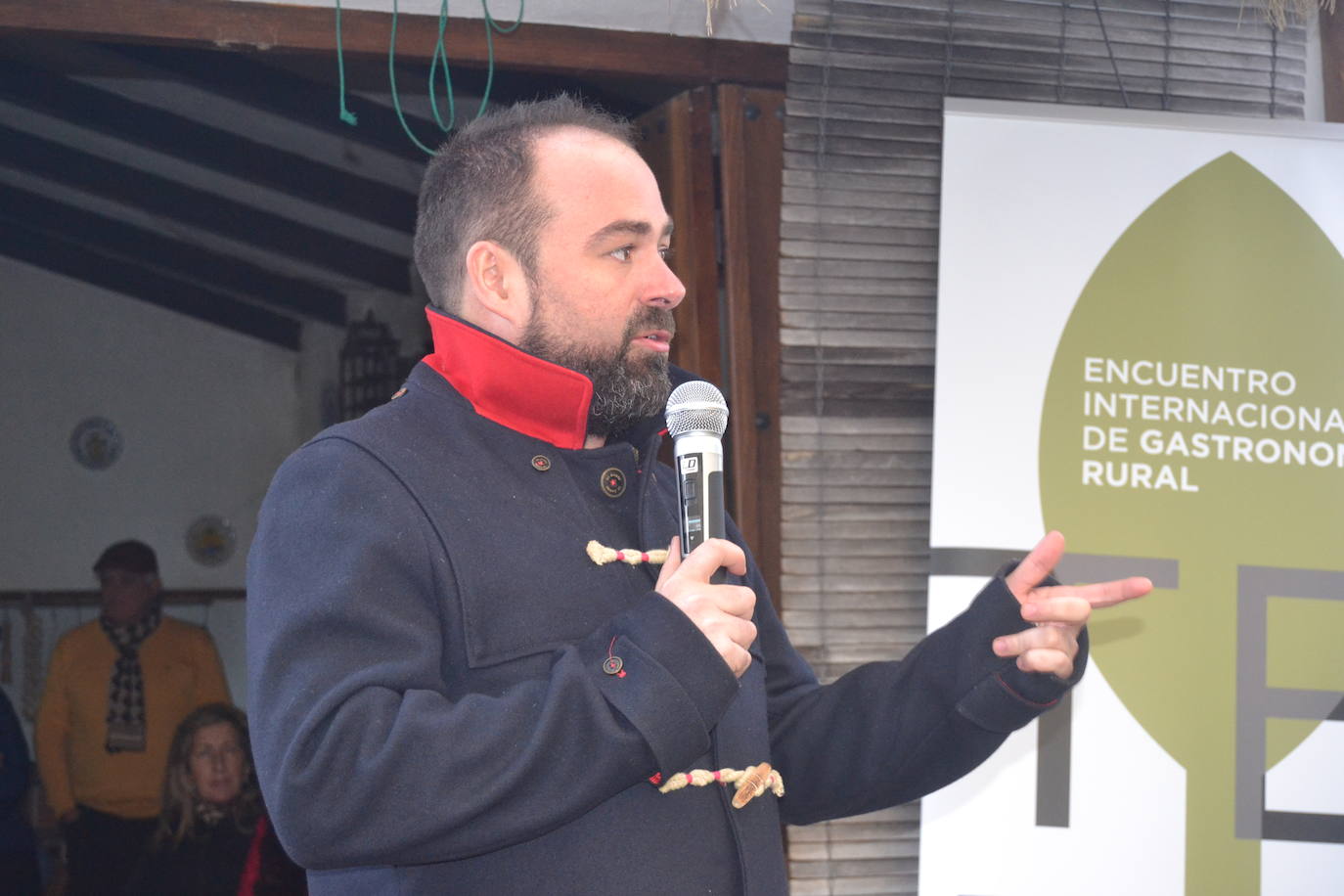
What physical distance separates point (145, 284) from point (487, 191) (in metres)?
8.05

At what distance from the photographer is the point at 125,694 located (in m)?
5.26

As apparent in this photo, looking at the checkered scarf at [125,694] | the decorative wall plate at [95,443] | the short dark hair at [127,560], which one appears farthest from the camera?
the decorative wall plate at [95,443]

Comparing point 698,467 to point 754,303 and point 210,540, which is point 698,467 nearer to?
point 754,303

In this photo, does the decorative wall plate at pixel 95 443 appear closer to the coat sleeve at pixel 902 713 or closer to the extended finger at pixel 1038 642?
the coat sleeve at pixel 902 713

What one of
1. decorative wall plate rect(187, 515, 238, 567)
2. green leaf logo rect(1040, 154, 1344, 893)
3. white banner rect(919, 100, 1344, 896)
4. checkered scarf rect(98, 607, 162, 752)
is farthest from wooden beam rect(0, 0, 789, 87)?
decorative wall plate rect(187, 515, 238, 567)

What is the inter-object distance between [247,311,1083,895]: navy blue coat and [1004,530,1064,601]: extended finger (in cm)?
3

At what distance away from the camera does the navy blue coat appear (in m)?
1.26

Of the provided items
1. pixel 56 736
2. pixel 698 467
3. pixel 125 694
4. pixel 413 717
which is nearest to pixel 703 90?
pixel 698 467

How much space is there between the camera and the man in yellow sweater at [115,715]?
5121 mm

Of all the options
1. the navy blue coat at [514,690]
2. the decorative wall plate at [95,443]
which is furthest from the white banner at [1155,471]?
the decorative wall plate at [95,443]

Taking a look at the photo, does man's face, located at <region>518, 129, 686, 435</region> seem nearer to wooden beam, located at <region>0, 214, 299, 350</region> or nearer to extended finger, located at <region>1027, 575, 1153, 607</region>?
extended finger, located at <region>1027, 575, 1153, 607</region>

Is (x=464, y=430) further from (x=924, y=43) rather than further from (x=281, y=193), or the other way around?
(x=281, y=193)

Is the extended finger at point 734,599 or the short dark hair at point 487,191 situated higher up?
the short dark hair at point 487,191

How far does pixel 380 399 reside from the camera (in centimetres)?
754
